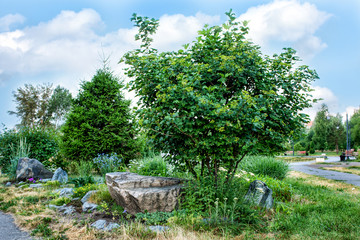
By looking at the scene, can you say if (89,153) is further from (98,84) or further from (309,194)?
(309,194)

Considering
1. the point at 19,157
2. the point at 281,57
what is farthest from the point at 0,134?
the point at 281,57

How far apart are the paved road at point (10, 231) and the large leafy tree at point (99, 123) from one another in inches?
170

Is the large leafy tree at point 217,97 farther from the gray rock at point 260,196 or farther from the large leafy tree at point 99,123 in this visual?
the large leafy tree at point 99,123

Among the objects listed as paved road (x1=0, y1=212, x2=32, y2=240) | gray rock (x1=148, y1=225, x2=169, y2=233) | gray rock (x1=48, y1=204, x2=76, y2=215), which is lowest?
paved road (x1=0, y1=212, x2=32, y2=240)

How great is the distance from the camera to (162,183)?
496 cm

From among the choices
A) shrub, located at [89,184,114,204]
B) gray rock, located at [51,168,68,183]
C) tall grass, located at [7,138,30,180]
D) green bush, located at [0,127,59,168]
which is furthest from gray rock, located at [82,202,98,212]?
green bush, located at [0,127,59,168]

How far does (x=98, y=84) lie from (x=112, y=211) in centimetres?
628

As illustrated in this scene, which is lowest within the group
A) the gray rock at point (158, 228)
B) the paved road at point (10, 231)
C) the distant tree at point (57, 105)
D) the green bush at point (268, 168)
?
the paved road at point (10, 231)

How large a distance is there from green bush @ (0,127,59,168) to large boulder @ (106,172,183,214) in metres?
8.18

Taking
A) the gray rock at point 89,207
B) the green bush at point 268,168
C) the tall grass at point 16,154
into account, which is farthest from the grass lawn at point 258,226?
the tall grass at point 16,154

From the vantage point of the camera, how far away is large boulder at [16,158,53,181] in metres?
9.67

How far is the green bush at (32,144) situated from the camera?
11545mm

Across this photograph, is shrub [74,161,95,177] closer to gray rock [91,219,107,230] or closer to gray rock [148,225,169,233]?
gray rock [91,219,107,230]

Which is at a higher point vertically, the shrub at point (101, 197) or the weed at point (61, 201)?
the shrub at point (101, 197)
